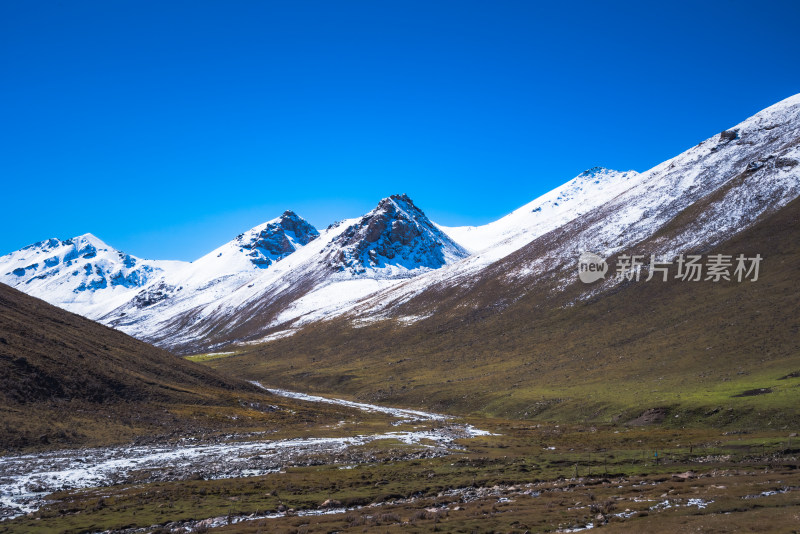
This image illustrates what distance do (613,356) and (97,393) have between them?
9880 centimetres

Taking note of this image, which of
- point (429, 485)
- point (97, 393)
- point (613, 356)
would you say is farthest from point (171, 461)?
Answer: point (613, 356)

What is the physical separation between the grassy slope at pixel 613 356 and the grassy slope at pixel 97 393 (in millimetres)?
36825

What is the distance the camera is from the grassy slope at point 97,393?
228 ft

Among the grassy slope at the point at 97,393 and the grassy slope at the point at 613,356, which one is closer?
the grassy slope at the point at 97,393

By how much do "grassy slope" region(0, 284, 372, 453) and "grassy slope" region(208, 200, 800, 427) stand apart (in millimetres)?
36825

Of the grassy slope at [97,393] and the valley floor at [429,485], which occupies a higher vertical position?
the grassy slope at [97,393]

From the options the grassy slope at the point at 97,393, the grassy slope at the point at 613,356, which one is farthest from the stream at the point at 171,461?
the grassy slope at the point at 613,356

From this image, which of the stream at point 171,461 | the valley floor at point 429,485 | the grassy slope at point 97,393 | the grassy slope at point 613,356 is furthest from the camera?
the grassy slope at point 613,356

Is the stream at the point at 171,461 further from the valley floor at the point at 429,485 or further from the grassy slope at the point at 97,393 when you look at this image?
the grassy slope at the point at 97,393

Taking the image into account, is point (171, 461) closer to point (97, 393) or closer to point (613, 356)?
point (97, 393)

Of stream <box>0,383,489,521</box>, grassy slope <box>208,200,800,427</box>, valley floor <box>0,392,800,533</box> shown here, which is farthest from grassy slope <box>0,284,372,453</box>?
grassy slope <box>208,200,800,427</box>

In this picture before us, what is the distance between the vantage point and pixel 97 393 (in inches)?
3273

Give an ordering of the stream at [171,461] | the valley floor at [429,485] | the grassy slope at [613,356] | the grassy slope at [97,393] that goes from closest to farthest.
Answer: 1. the valley floor at [429,485]
2. the stream at [171,461]
3. the grassy slope at [97,393]
4. the grassy slope at [613,356]

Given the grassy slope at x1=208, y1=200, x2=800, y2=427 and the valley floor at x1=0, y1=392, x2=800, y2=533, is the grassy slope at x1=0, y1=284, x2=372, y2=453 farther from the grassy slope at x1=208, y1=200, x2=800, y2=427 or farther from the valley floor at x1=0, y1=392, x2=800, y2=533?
the grassy slope at x1=208, y1=200, x2=800, y2=427
